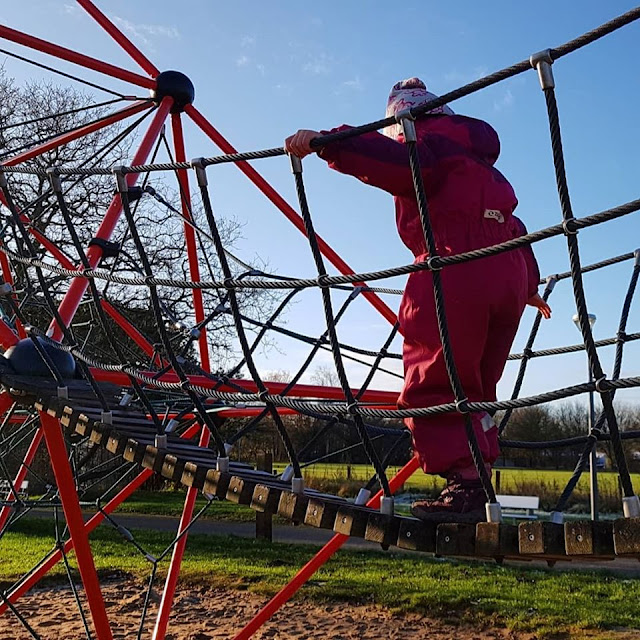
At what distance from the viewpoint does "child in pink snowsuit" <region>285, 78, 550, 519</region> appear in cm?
218

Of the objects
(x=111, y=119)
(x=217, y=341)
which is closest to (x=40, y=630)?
(x=111, y=119)

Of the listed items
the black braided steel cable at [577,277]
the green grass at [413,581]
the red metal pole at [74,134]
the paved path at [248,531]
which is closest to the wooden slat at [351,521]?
the black braided steel cable at [577,277]

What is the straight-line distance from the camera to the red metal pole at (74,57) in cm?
432

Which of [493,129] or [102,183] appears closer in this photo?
[493,129]

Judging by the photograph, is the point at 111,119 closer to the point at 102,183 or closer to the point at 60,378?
the point at 60,378

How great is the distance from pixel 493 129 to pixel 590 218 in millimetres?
1026

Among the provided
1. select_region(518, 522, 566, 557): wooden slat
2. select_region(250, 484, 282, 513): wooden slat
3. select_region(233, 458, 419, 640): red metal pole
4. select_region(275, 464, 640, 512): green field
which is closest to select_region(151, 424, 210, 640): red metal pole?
select_region(233, 458, 419, 640): red metal pole

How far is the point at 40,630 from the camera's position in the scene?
5.67 meters

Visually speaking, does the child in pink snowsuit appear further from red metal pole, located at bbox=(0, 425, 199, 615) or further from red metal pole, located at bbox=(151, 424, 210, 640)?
red metal pole, located at bbox=(0, 425, 199, 615)

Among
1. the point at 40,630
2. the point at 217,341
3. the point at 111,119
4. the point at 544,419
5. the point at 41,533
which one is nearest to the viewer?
the point at 111,119

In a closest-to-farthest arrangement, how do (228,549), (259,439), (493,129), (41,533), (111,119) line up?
1. (493,129)
2. (111,119)
3. (228,549)
4. (41,533)
5. (259,439)

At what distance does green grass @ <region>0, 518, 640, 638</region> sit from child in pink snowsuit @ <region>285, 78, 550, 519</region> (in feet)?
12.8

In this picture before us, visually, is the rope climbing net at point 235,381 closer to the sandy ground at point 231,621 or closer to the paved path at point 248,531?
the sandy ground at point 231,621

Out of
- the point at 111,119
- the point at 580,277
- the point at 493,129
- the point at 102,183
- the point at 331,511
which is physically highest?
the point at 102,183
